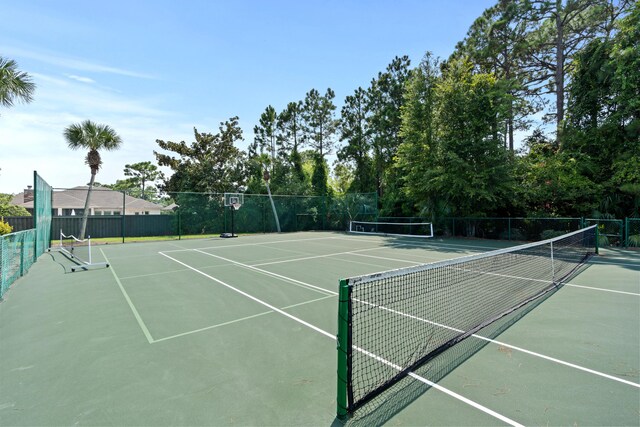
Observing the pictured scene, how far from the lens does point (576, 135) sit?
692 inches

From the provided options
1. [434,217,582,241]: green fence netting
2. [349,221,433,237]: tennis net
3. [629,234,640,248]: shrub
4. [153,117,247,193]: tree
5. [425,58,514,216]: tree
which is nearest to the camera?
[629,234,640,248]: shrub

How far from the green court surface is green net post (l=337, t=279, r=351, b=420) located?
136 millimetres

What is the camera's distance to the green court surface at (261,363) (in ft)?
9.35

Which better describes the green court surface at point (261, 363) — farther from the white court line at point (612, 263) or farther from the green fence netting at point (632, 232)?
the green fence netting at point (632, 232)

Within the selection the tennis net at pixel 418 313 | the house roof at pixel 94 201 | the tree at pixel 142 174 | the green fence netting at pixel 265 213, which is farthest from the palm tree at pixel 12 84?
the tree at pixel 142 174

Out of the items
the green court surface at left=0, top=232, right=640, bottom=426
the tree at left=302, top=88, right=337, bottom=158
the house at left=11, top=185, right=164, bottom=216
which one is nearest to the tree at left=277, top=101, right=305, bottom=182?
the tree at left=302, top=88, right=337, bottom=158

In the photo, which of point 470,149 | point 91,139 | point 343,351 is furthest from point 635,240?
point 91,139

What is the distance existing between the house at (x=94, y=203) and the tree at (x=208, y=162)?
4130mm

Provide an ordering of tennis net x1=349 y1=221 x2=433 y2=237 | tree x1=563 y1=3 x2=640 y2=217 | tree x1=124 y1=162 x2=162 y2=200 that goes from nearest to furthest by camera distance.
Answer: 1. tree x1=563 y1=3 x2=640 y2=217
2. tennis net x1=349 y1=221 x2=433 y2=237
3. tree x1=124 y1=162 x2=162 y2=200

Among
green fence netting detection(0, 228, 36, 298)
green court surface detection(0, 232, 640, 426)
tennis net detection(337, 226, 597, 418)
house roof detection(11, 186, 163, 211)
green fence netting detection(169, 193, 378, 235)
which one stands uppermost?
house roof detection(11, 186, 163, 211)

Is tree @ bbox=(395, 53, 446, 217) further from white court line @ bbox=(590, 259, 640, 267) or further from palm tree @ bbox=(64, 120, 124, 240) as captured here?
palm tree @ bbox=(64, 120, 124, 240)

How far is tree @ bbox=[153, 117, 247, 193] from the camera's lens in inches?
1188

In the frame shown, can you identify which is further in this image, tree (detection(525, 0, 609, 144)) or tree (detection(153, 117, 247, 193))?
tree (detection(153, 117, 247, 193))

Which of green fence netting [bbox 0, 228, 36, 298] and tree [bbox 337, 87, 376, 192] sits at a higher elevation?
tree [bbox 337, 87, 376, 192]
